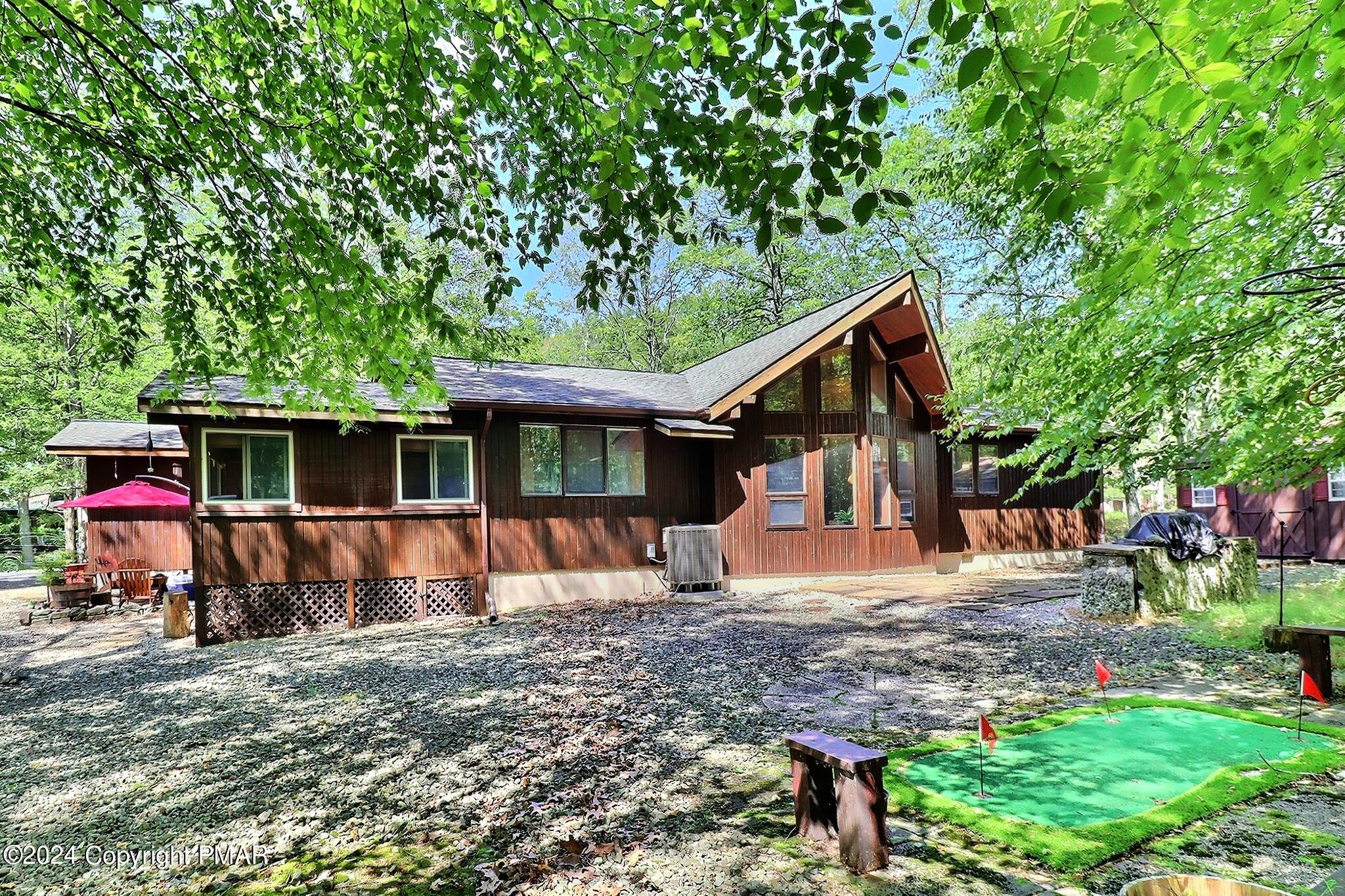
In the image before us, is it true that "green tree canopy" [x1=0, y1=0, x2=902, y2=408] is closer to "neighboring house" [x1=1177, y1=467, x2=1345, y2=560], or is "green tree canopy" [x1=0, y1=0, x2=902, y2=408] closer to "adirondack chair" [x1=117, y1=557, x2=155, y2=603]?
"adirondack chair" [x1=117, y1=557, x2=155, y2=603]

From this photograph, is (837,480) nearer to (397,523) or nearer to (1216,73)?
(397,523)

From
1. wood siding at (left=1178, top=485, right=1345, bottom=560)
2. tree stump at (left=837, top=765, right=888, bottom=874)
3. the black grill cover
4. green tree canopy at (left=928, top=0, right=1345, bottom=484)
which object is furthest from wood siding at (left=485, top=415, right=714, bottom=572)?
wood siding at (left=1178, top=485, right=1345, bottom=560)

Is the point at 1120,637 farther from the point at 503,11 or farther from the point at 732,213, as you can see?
the point at 503,11

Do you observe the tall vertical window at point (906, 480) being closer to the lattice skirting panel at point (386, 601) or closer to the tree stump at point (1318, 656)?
the tree stump at point (1318, 656)

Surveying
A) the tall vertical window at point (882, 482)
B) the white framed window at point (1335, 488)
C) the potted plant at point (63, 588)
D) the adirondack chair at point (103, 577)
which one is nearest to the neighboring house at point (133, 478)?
the adirondack chair at point (103, 577)

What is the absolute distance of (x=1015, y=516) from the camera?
15898 millimetres

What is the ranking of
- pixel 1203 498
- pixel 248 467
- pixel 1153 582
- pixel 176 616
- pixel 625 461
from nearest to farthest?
pixel 1153 582 < pixel 248 467 < pixel 176 616 < pixel 625 461 < pixel 1203 498

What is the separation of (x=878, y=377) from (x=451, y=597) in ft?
31.3

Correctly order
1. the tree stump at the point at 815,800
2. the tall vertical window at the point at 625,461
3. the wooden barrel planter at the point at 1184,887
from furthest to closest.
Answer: the tall vertical window at the point at 625,461
the tree stump at the point at 815,800
the wooden barrel planter at the point at 1184,887

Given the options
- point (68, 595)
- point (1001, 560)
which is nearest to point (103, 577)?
point (68, 595)

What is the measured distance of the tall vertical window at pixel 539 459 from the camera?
11.5 metres

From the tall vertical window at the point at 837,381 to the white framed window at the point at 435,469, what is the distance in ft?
23.1

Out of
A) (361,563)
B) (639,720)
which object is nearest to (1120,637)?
(639,720)

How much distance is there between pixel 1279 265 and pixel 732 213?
480 centimetres
